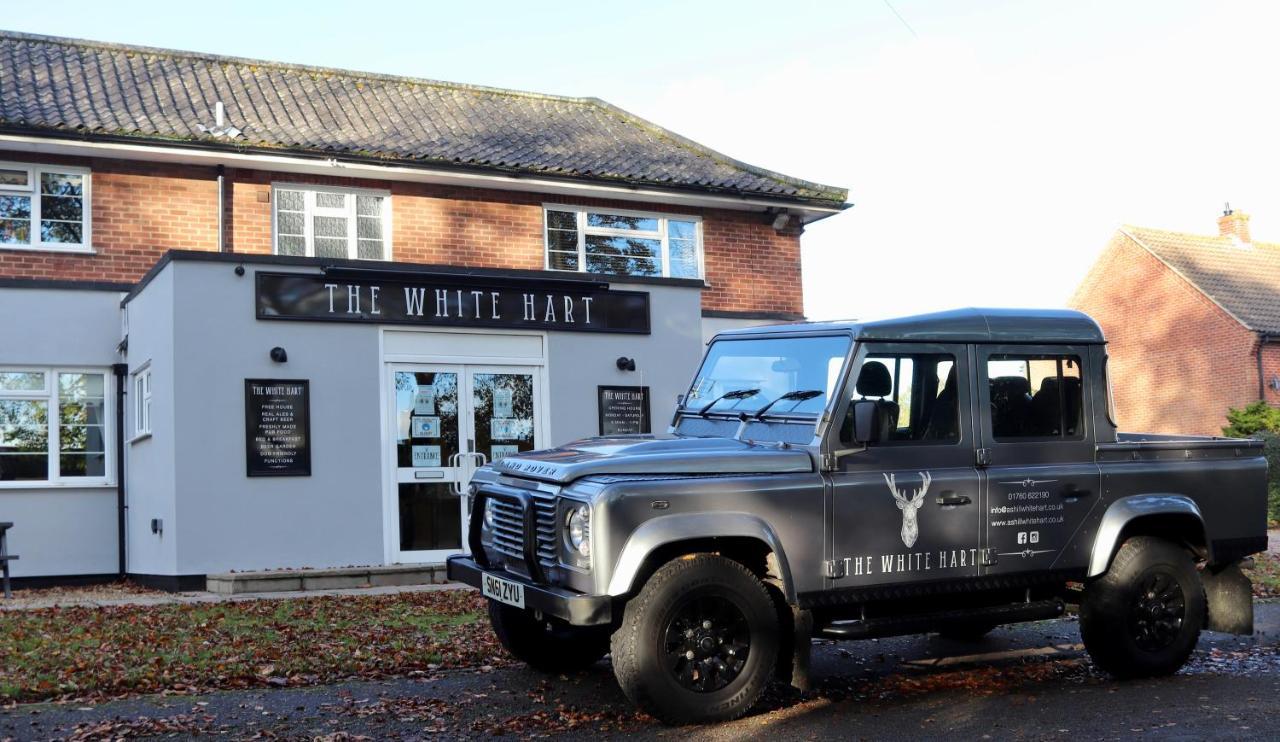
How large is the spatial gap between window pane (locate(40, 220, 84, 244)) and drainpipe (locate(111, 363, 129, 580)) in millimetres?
1690

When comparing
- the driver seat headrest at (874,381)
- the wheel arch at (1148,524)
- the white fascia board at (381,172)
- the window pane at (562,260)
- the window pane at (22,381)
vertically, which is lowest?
the wheel arch at (1148,524)

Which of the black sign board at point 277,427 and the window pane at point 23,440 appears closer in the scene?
the black sign board at point 277,427

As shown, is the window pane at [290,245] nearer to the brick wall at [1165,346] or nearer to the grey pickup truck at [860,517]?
the grey pickup truck at [860,517]

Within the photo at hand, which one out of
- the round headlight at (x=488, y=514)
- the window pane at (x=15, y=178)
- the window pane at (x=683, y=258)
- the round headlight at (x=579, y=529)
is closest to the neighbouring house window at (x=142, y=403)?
the window pane at (x=15, y=178)

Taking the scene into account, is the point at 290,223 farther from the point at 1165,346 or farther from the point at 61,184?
the point at 1165,346

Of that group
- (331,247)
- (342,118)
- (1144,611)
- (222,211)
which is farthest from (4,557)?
(1144,611)

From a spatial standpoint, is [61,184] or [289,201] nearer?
[61,184]

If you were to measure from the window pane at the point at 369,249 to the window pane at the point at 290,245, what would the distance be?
2.36ft

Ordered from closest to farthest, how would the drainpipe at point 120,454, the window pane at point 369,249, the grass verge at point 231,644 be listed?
the grass verge at point 231,644 → the drainpipe at point 120,454 → the window pane at point 369,249

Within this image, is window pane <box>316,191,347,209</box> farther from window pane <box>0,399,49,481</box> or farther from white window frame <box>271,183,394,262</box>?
window pane <box>0,399,49,481</box>

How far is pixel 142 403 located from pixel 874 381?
399 inches

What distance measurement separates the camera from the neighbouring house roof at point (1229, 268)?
30519mm

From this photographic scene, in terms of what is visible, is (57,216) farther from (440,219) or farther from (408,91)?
(408,91)

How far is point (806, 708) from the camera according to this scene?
22.1ft
